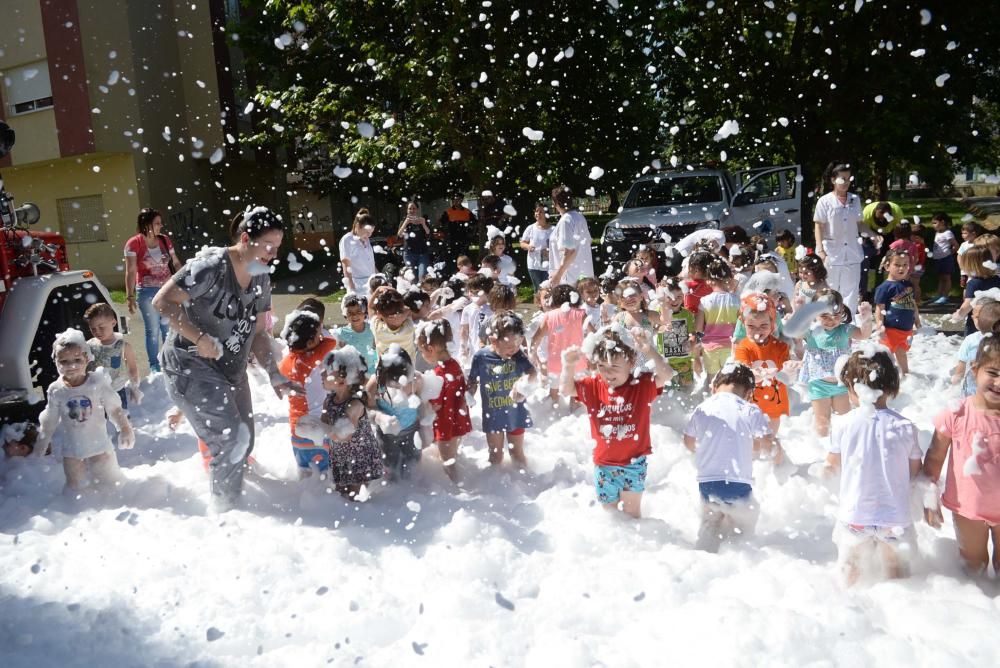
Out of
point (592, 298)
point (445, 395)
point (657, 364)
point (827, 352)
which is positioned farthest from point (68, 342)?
point (827, 352)

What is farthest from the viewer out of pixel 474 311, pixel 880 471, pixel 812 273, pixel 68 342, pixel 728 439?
pixel 474 311

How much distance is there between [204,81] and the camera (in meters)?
22.2

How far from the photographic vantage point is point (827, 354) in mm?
5531

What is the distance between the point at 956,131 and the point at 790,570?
15012mm

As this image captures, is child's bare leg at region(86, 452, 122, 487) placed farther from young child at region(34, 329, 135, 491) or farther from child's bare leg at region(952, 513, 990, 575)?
child's bare leg at region(952, 513, 990, 575)

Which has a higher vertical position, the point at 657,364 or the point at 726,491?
the point at 657,364

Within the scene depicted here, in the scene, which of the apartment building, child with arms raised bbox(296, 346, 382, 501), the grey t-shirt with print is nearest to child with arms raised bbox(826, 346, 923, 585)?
child with arms raised bbox(296, 346, 382, 501)

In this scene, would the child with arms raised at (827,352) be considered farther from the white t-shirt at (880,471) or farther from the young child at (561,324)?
the white t-shirt at (880,471)

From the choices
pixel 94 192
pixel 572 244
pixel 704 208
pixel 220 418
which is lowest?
pixel 220 418

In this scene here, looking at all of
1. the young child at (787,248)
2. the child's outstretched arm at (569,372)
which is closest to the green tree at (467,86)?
the young child at (787,248)

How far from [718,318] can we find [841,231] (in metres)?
2.73

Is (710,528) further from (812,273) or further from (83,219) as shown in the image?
(83,219)

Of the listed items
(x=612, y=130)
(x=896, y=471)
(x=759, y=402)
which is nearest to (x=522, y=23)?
(x=612, y=130)

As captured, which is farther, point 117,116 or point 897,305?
point 117,116
